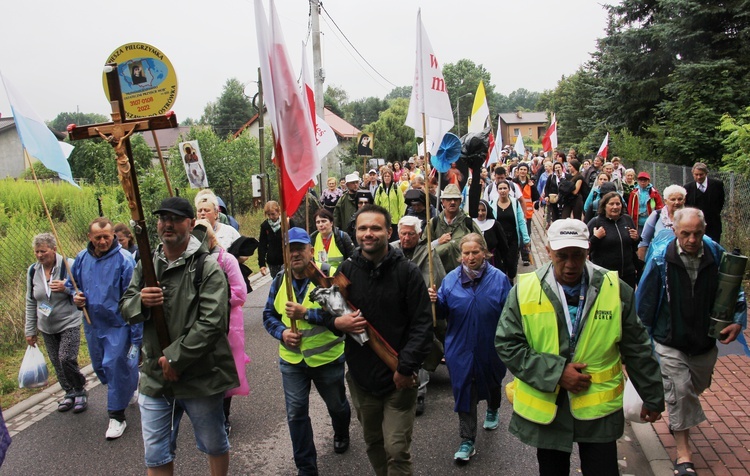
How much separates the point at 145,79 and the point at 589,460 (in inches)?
176

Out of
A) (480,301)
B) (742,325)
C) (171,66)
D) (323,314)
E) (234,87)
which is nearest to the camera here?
(323,314)

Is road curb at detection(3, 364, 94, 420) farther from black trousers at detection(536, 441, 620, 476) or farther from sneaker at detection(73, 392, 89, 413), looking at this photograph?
black trousers at detection(536, 441, 620, 476)

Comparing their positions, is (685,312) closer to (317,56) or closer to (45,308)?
(45,308)

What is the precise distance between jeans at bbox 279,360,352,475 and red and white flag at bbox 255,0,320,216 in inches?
48.5

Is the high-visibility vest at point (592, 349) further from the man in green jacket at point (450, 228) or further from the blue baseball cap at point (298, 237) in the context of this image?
the man in green jacket at point (450, 228)

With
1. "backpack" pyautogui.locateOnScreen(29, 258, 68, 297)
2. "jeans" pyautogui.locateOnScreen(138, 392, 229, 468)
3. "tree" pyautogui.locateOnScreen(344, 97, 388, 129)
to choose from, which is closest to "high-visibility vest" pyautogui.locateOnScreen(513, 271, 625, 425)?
"jeans" pyautogui.locateOnScreen(138, 392, 229, 468)

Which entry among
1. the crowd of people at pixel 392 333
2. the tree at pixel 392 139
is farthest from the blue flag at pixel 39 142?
the tree at pixel 392 139

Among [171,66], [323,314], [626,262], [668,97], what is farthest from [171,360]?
[668,97]

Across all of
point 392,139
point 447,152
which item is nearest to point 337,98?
point 392,139

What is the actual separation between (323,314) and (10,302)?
692 centimetres

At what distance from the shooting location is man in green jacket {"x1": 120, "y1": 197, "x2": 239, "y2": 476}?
3.50 meters

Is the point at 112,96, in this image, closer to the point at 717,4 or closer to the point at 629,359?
the point at 629,359

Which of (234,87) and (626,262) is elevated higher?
(234,87)

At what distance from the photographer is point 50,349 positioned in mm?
6043
